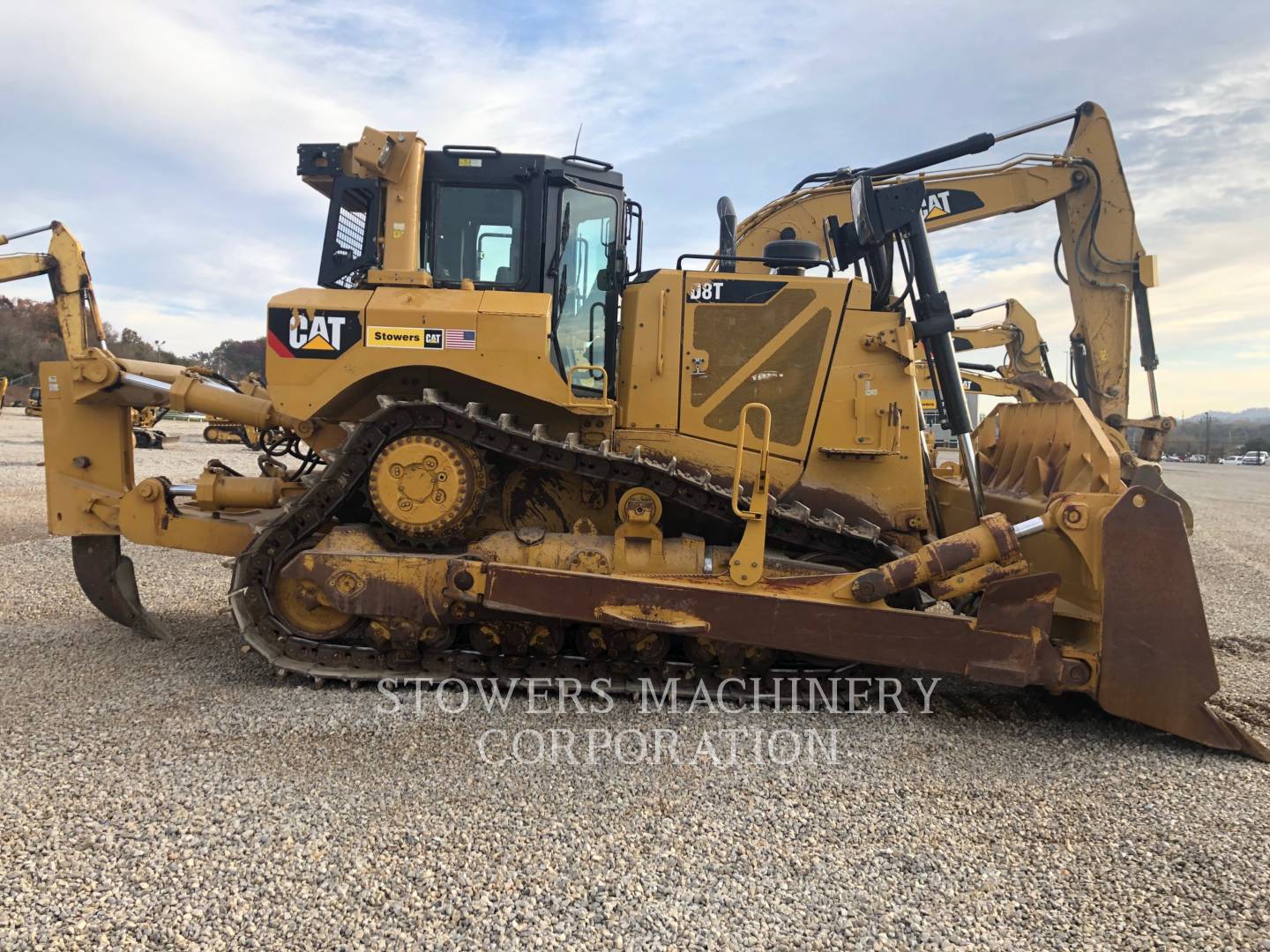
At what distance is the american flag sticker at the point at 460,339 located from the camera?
4.47 meters

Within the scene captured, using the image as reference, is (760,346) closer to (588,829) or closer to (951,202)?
(588,829)

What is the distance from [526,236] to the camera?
499 centimetres

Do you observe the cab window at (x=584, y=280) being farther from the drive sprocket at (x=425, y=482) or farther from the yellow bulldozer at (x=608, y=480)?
the drive sprocket at (x=425, y=482)

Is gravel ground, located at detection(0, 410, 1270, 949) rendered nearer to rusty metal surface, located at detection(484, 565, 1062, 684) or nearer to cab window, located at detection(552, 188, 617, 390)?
rusty metal surface, located at detection(484, 565, 1062, 684)

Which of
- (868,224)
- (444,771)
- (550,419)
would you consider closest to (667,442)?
(550,419)

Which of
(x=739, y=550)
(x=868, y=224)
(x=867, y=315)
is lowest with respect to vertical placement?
(x=739, y=550)

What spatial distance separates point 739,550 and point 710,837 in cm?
157

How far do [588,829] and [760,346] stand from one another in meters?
3.02

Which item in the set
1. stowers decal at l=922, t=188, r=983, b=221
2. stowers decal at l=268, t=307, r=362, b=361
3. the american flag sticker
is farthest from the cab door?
stowers decal at l=922, t=188, r=983, b=221

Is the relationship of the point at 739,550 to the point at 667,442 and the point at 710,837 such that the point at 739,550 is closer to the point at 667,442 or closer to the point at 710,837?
the point at 667,442

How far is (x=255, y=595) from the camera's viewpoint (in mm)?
4602

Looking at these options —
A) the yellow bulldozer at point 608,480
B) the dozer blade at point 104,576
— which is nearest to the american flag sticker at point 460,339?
the yellow bulldozer at point 608,480

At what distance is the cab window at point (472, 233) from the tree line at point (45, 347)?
128 ft

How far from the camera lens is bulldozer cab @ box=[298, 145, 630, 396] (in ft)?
16.4
